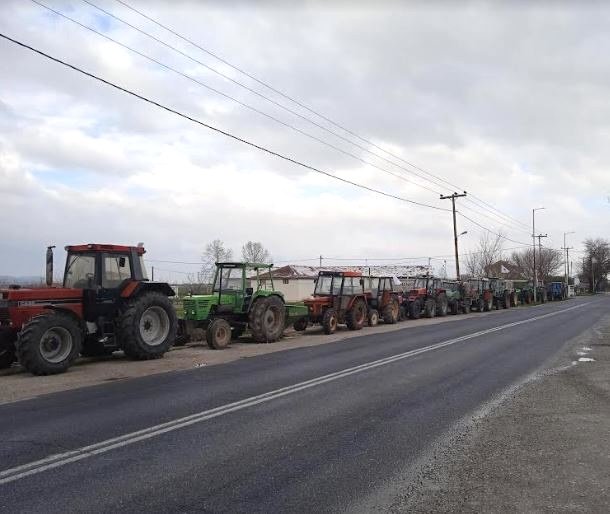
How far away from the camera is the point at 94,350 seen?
1372 centimetres

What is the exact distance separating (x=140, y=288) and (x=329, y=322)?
8.79m

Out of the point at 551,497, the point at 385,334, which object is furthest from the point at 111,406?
the point at 385,334

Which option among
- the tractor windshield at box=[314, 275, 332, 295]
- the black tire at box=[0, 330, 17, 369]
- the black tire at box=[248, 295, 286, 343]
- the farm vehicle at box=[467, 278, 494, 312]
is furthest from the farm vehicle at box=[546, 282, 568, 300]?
the black tire at box=[0, 330, 17, 369]

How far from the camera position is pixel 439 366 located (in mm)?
11898

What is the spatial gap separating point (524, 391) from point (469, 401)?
4.65 ft

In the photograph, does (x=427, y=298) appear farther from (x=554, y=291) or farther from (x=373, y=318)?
(x=554, y=291)

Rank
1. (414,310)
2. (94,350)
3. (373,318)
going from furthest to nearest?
1. (414,310)
2. (373,318)
3. (94,350)

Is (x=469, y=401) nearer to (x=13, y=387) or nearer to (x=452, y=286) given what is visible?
(x=13, y=387)

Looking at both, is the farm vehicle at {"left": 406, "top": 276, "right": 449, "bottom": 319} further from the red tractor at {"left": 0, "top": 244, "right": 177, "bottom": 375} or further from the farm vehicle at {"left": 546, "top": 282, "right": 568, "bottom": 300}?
the farm vehicle at {"left": 546, "top": 282, "right": 568, "bottom": 300}

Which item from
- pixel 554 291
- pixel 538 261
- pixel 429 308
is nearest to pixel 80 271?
pixel 429 308

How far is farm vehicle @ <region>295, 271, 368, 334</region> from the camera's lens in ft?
68.0

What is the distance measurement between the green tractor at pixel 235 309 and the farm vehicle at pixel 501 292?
2741cm

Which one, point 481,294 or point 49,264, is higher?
point 49,264

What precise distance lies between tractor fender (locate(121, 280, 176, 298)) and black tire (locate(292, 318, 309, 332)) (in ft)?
24.6
